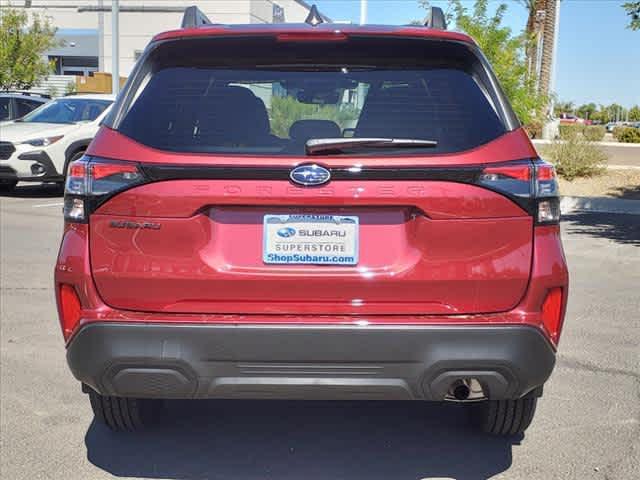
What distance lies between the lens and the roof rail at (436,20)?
367cm

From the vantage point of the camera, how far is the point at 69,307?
10.3ft

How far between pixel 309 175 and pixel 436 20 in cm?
124

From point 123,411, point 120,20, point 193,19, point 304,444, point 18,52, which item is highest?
point 120,20

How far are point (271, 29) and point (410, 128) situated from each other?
2.38 ft

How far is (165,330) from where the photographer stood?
117 inches

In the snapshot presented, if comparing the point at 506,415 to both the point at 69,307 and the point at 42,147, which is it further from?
the point at 42,147

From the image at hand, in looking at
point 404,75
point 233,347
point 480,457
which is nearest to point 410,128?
point 404,75

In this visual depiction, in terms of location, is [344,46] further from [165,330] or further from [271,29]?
[165,330]

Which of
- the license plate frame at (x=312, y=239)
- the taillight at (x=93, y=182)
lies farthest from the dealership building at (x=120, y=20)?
the license plate frame at (x=312, y=239)

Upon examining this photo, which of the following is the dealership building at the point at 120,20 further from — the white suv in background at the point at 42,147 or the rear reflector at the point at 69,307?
the rear reflector at the point at 69,307

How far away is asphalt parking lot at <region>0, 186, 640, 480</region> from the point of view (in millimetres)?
3666

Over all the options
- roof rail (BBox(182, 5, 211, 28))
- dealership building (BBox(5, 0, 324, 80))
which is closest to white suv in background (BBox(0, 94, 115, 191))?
roof rail (BBox(182, 5, 211, 28))

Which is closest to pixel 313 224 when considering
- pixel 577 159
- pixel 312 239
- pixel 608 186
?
pixel 312 239

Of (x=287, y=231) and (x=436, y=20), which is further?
(x=436, y=20)
